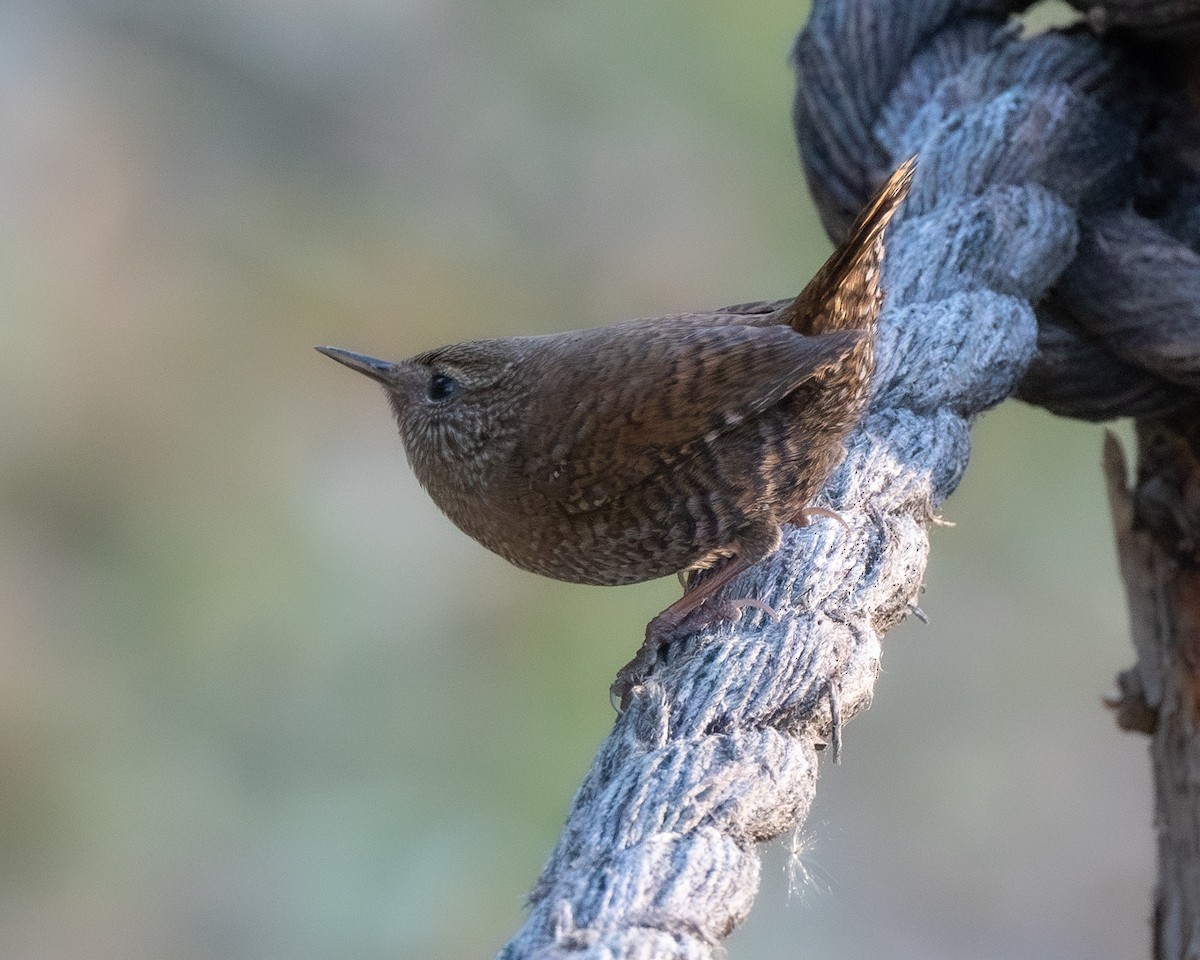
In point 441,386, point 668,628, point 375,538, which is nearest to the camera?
point 668,628

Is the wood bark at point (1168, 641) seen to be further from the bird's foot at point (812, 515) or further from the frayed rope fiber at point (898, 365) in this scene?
the bird's foot at point (812, 515)

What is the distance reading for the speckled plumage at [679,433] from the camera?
61.9 inches

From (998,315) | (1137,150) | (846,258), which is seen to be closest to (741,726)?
(846,258)

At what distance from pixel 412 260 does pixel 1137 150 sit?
1.94 meters

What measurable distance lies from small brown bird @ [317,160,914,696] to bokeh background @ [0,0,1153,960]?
1.53 metres

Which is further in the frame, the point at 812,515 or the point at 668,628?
the point at 812,515

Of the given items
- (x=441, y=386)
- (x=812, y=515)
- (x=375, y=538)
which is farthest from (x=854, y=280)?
(x=375, y=538)

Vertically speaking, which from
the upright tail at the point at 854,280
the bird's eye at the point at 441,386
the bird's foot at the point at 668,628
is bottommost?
the bird's foot at the point at 668,628

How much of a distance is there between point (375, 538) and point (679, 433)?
1844 mm

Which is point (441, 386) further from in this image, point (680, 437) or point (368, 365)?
point (680, 437)

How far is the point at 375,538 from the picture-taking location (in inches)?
130

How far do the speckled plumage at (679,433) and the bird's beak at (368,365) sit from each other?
21cm

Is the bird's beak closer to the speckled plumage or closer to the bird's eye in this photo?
the bird's eye

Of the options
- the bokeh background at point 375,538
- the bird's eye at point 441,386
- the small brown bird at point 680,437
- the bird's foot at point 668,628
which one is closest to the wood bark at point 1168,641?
the small brown bird at point 680,437
